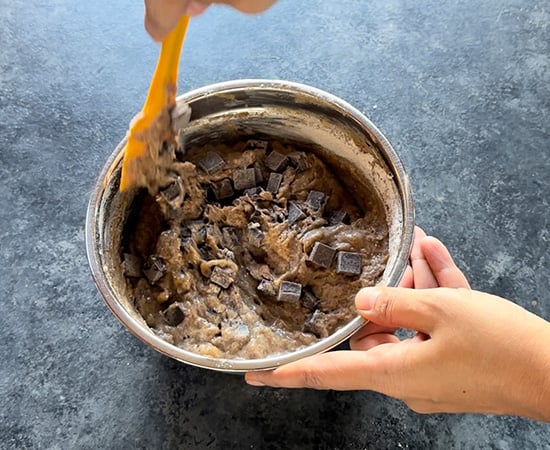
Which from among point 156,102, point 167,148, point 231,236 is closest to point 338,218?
point 231,236

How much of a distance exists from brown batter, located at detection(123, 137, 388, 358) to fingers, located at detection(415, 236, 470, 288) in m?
0.13

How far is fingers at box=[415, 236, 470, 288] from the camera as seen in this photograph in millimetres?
1807

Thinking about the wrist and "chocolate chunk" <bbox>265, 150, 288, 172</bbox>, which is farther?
"chocolate chunk" <bbox>265, 150, 288, 172</bbox>

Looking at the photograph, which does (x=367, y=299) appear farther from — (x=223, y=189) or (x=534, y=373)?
(x=223, y=189)

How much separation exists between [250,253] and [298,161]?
31cm

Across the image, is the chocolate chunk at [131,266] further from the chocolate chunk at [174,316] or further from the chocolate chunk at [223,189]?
the chocolate chunk at [223,189]

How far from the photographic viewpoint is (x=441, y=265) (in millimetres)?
1829


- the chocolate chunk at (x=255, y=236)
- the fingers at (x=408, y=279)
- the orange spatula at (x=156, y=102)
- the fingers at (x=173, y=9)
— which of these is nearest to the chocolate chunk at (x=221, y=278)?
the chocolate chunk at (x=255, y=236)

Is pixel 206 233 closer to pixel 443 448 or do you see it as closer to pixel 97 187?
pixel 97 187

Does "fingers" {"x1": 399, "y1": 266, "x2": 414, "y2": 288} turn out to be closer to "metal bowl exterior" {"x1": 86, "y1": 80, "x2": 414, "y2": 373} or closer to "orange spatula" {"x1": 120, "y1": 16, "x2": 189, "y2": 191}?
"metal bowl exterior" {"x1": 86, "y1": 80, "x2": 414, "y2": 373}

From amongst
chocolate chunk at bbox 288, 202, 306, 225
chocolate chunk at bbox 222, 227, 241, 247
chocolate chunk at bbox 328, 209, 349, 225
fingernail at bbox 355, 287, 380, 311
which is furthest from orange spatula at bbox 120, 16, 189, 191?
fingernail at bbox 355, 287, 380, 311

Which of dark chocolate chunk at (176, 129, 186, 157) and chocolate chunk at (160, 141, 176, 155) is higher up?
chocolate chunk at (160, 141, 176, 155)

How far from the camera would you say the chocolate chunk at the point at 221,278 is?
1786mm

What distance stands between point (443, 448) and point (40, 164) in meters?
1.55
